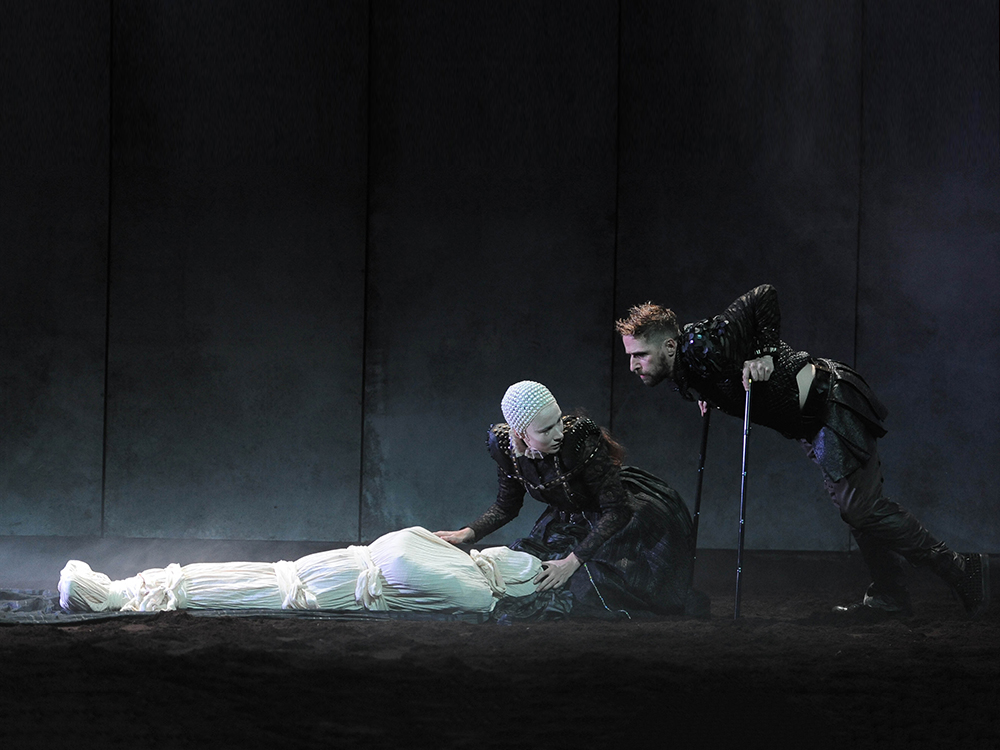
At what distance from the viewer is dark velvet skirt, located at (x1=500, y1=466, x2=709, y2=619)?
304cm

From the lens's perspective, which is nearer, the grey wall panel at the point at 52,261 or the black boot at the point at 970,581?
the black boot at the point at 970,581

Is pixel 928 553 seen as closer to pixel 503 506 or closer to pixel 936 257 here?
pixel 503 506

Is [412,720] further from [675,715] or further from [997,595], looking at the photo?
[997,595]

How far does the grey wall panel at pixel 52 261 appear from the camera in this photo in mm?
4750

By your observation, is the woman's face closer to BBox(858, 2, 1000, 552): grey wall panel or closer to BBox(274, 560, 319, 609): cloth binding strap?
BBox(274, 560, 319, 609): cloth binding strap

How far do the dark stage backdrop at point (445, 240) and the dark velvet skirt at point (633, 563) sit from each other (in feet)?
5.53

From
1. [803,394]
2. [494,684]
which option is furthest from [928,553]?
[494,684]

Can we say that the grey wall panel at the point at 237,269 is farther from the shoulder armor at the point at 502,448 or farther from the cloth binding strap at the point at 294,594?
the cloth binding strap at the point at 294,594

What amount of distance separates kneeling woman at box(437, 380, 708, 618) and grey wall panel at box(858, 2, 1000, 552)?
221 centimetres

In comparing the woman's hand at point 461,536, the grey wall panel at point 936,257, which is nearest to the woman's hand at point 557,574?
the woman's hand at point 461,536

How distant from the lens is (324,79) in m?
4.79

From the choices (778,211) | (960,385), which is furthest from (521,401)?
(960,385)

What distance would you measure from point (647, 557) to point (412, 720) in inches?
50.6

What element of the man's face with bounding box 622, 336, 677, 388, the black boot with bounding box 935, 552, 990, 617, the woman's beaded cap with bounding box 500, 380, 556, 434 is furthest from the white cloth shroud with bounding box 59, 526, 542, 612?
the black boot with bounding box 935, 552, 990, 617
